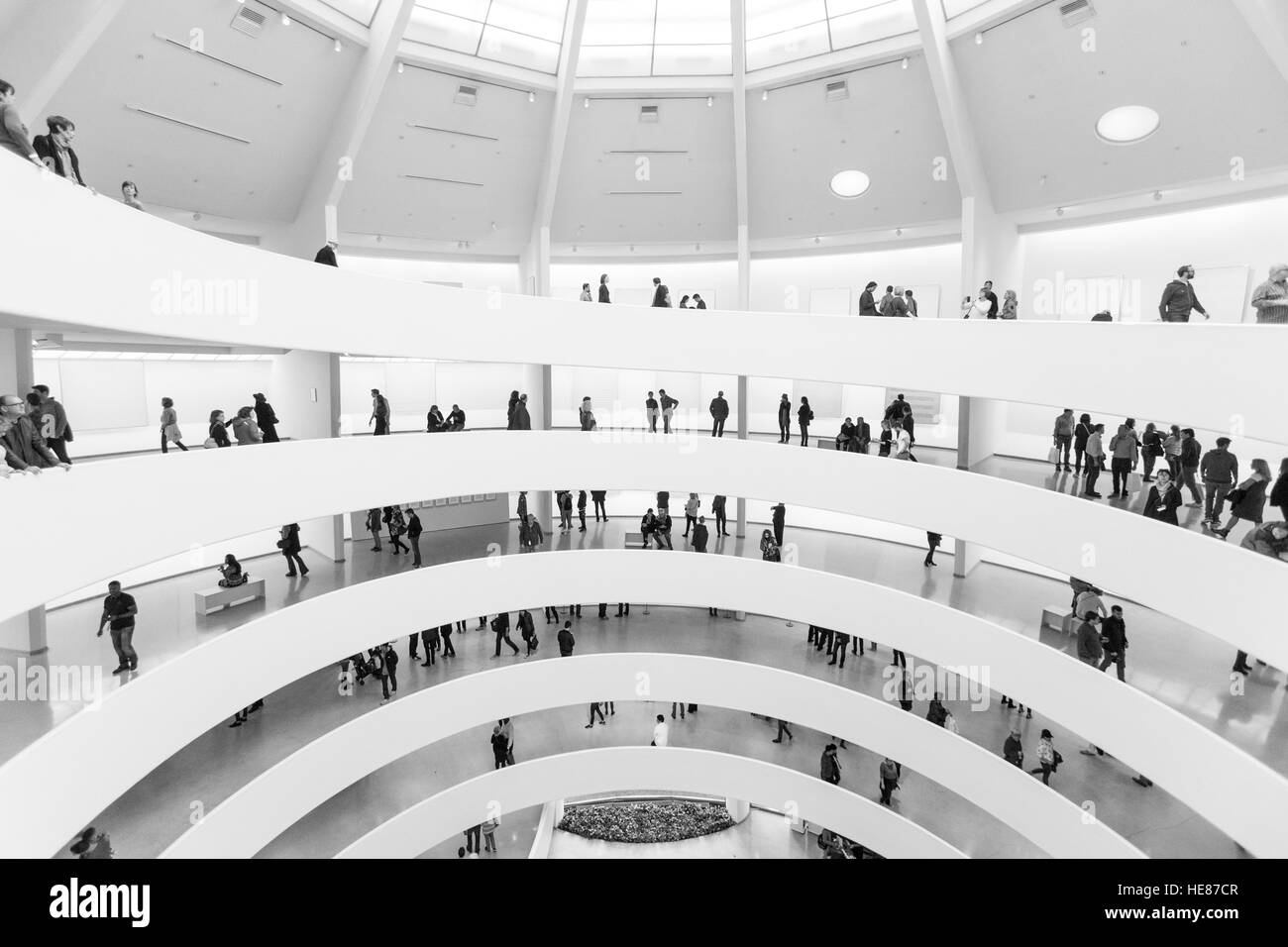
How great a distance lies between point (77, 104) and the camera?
12719 millimetres

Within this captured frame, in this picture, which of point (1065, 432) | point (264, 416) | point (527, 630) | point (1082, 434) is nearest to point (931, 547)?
point (1065, 432)

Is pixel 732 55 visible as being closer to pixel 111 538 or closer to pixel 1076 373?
pixel 1076 373

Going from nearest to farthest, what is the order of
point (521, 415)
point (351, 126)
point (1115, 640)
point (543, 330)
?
point (1115, 640), point (543, 330), point (351, 126), point (521, 415)

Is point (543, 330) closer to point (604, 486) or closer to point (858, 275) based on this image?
point (604, 486)

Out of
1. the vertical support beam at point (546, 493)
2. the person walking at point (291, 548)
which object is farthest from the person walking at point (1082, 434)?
the person walking at point (291, 548)

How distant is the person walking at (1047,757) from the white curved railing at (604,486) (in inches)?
142

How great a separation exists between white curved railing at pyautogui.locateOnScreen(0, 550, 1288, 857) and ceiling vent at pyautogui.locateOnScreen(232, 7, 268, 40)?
1128cm

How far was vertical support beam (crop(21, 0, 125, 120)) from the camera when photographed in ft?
36.0

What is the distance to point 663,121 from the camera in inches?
730

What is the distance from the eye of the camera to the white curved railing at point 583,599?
8906 mm

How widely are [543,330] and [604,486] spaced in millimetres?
4174

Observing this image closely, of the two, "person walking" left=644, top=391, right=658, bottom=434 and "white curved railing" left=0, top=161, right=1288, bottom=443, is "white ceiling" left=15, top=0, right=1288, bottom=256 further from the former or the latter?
"white curved railing" left=0, top=161, right=1288, bottom=443
